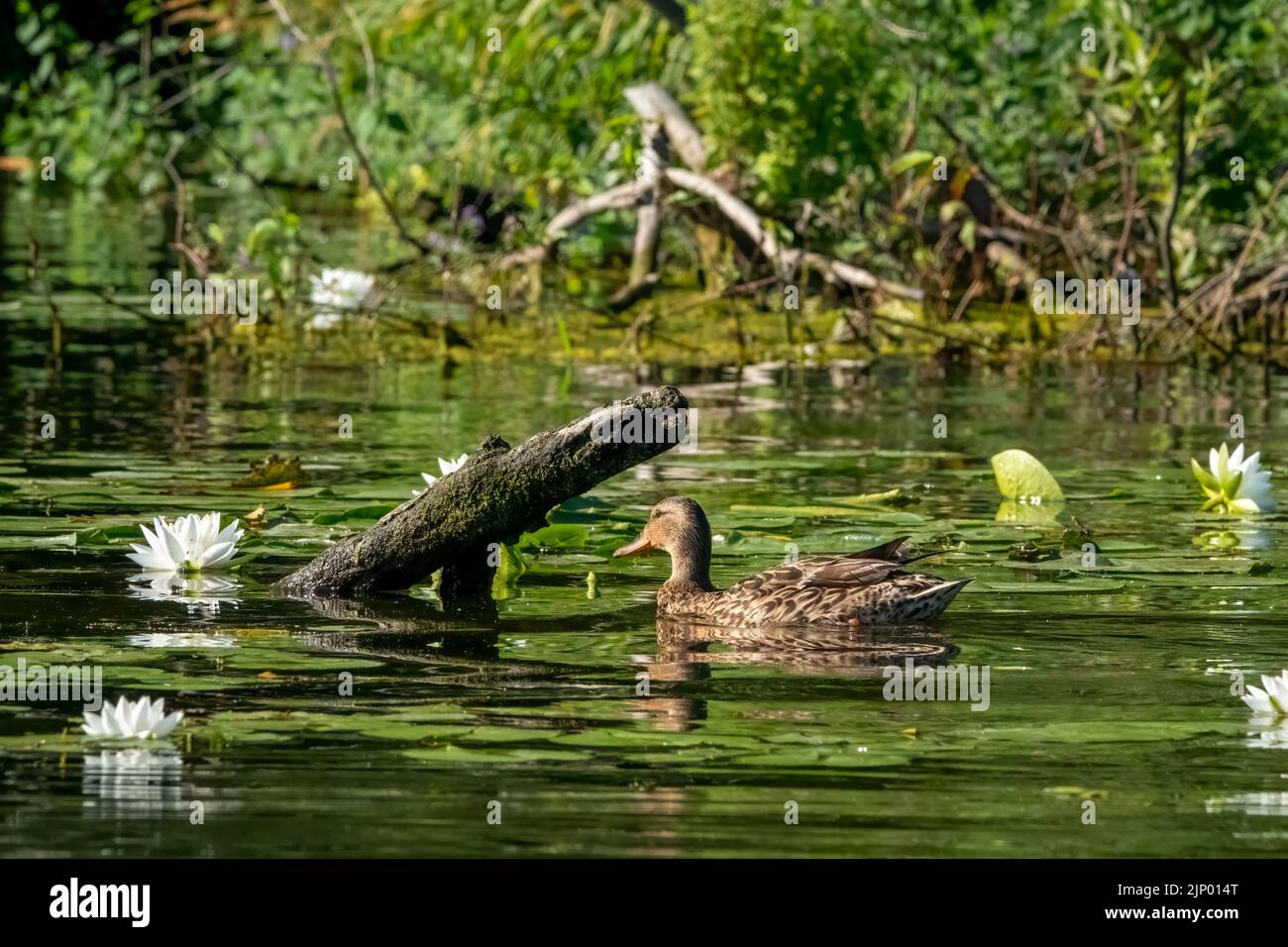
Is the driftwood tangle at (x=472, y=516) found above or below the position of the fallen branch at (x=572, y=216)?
below

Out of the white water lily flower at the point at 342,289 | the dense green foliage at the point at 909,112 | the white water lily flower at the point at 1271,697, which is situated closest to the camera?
the white water lily flower at the point at 1271,697

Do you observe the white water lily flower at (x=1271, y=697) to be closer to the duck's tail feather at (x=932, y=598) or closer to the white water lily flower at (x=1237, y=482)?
the duck's tail feather at (x=932, y=598)

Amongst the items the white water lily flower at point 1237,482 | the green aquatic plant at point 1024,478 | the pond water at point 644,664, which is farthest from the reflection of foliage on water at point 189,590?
the white water lily flower at point 1237,482

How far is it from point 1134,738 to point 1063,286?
11.5 m

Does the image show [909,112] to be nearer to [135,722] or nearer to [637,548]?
[637,548]

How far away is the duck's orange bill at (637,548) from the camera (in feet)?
27.6

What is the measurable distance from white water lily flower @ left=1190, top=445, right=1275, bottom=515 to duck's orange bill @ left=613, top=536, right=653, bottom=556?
2.68 meters

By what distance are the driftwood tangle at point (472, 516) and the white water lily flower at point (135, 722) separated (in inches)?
83.0

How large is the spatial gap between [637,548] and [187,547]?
1645mm

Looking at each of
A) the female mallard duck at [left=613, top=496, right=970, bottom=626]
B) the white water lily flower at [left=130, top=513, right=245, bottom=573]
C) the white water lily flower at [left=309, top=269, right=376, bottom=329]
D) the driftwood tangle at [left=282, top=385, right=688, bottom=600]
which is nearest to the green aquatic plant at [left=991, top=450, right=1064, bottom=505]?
the female mallard duck at [left=613, top=496, right=970, bottom=626]

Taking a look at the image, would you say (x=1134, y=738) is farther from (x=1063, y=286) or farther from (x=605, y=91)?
(x=605, y=91)

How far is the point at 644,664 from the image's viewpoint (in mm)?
7137

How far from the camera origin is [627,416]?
7395 mm
